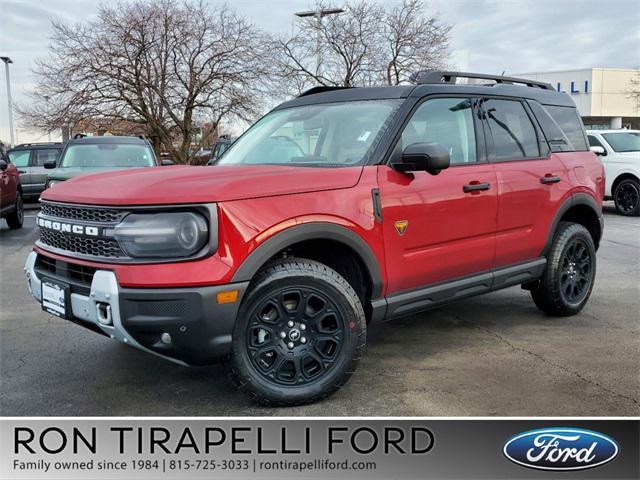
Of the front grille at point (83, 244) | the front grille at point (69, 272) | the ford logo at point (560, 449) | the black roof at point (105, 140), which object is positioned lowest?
the ford logo at point (560, 449)

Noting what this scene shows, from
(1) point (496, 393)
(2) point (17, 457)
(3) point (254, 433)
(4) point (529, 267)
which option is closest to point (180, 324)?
(3) point (254, 433)

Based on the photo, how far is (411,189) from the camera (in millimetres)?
3709

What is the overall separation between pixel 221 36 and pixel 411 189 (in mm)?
19211

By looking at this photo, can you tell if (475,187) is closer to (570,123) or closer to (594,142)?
(570,123)

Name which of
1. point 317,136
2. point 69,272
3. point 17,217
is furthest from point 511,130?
point 17,217

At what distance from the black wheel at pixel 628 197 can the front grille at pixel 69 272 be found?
11.5 metres

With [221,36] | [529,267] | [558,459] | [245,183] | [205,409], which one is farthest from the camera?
[221,36]

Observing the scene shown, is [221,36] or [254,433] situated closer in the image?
[254,433]

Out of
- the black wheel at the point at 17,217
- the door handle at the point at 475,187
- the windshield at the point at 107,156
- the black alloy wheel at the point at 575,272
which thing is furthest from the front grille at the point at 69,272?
the black wheel at the point at 17,217

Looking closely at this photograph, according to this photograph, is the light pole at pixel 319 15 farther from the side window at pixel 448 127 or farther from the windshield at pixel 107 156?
the side window at pixel 448 127

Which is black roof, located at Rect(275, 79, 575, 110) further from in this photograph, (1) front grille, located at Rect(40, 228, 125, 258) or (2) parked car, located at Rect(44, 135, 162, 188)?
(2) parked car, located at Rect(44, 135, 162, 188)

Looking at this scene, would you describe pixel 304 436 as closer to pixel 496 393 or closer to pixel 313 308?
pixel 313 308

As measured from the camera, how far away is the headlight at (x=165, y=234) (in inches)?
116

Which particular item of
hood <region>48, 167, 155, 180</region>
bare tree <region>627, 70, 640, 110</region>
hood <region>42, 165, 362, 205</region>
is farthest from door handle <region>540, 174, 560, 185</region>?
bare tree <region>627, 70, 640, 110</region>
